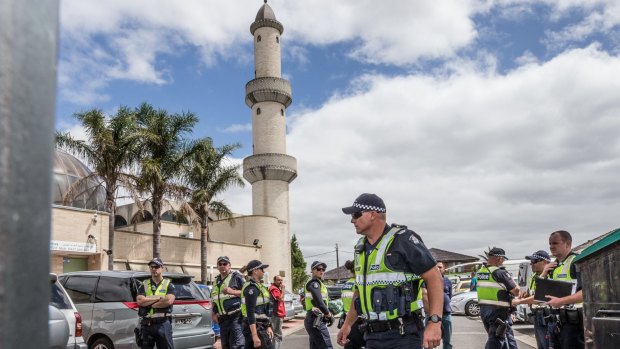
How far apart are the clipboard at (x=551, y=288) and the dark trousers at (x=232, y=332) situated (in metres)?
4.82

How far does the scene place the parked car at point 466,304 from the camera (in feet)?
81.6

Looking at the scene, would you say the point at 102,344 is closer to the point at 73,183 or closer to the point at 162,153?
the point at 162,153

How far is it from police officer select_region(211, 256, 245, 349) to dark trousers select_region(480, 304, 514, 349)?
381 centimetres

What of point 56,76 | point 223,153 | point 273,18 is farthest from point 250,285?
point 273,18

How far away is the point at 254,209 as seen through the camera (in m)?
50.1

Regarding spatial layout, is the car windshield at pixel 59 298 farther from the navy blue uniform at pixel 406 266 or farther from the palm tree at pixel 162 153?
the palm tree at pixel 162 153

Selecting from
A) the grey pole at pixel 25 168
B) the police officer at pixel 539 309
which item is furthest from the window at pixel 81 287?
the grey pole at pixel 25 168

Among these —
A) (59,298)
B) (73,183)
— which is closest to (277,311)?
(59,298)

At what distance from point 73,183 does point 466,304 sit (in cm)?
2056

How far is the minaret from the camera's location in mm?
48812

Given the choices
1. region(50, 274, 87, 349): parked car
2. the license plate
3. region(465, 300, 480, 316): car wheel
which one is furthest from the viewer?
region(465, 300, 480, 316): car wheel

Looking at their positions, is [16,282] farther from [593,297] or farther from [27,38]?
[593,297]

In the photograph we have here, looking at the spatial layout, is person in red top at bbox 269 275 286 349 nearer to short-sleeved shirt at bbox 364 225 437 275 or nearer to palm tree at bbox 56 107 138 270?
short-sleeved shirt at bbox 364 225 437 275

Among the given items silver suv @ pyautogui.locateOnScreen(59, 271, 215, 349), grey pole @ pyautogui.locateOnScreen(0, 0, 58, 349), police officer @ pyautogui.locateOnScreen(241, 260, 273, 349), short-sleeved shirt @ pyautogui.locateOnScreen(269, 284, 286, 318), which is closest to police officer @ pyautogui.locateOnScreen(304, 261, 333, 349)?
police officer @ pyautogui.locateOnScreen(241, 260, 273, 349)
